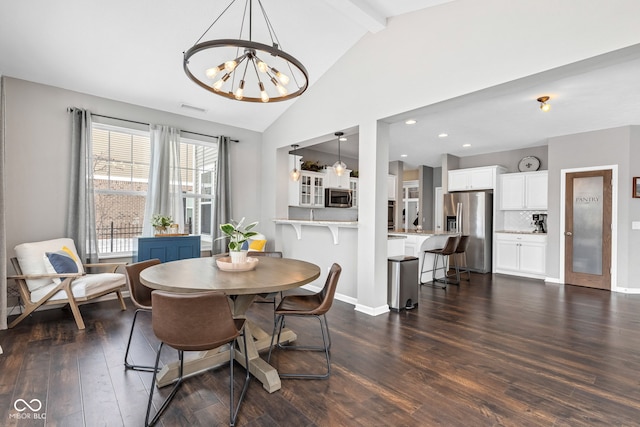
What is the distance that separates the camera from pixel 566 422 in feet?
5.99

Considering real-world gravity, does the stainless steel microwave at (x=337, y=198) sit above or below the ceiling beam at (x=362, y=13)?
below

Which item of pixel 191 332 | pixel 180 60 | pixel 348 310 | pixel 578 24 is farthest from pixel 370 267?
pixel 180 60

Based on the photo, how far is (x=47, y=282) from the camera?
136 inches

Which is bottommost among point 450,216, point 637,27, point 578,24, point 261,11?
point 450,216

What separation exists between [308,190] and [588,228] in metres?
5.00

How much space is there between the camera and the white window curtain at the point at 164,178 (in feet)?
15.1

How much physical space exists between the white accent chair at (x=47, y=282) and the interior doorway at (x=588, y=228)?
283 inches

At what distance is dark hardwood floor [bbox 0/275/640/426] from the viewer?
6.14 ft

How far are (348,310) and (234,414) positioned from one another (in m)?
2.25

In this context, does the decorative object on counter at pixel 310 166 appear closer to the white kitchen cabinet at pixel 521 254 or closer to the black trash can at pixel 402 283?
the black trash can at pixel 402 283

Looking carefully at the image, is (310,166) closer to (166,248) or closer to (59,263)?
(166,248)

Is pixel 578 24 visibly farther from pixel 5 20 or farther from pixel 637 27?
pixel 5 20

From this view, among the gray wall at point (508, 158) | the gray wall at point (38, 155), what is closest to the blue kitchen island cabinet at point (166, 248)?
the gray wall at point (38, 155)

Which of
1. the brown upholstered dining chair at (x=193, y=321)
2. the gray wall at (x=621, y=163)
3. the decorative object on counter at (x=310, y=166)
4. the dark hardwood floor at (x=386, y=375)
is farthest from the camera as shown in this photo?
the decorative object on counter at (x=310, y=166)
